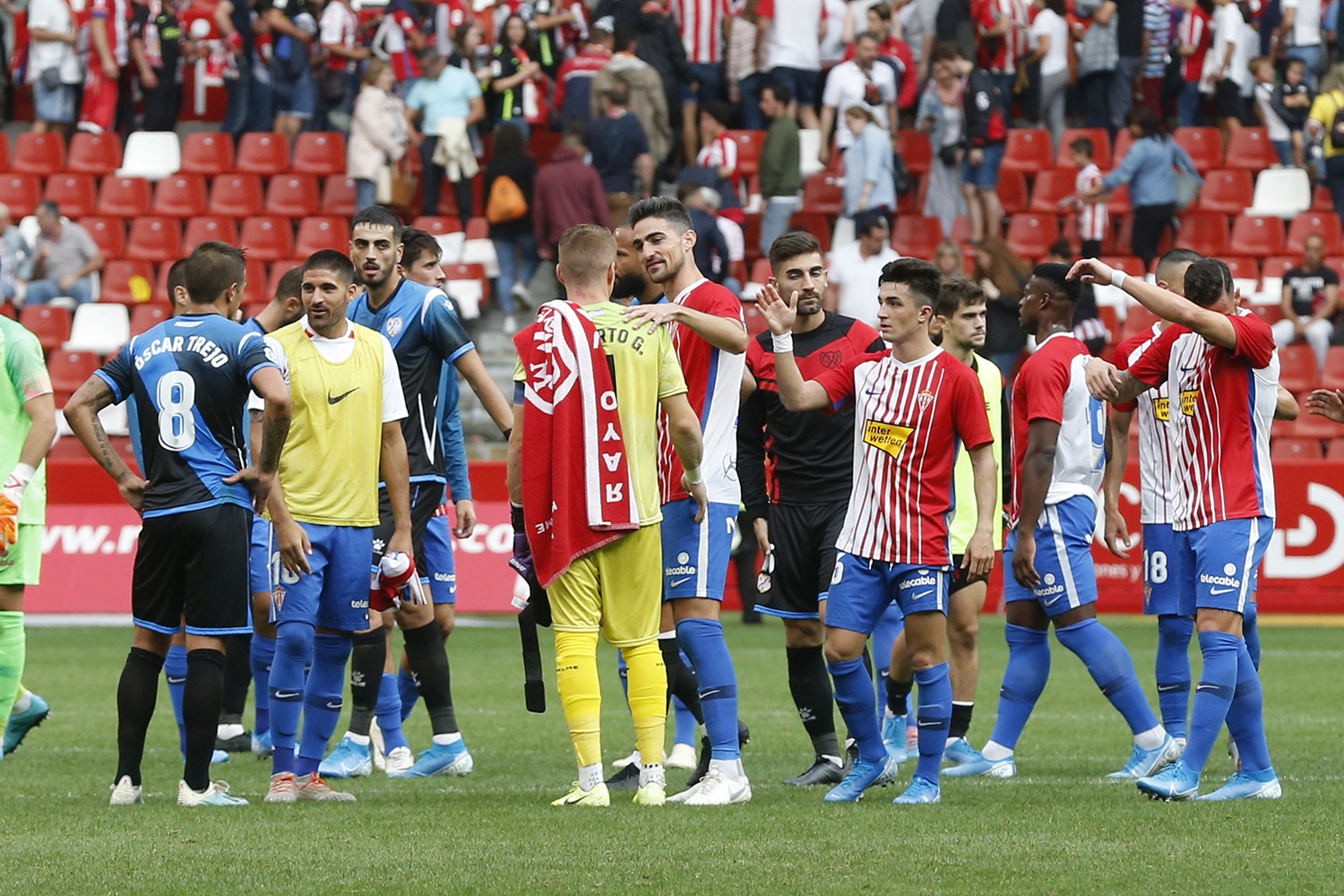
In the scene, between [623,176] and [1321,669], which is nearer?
[1321,669]

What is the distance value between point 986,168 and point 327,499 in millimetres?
14271

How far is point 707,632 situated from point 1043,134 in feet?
51.5

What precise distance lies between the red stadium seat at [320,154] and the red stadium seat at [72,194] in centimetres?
257

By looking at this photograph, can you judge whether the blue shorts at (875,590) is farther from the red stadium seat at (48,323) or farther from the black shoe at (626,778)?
the red stadium seat at (48,323)

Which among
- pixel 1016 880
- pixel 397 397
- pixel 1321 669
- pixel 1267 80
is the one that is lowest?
pixel 1321 669

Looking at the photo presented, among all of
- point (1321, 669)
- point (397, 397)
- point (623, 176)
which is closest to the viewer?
point (397, 397)

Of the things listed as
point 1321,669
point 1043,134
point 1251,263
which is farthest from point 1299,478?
point 1043,134

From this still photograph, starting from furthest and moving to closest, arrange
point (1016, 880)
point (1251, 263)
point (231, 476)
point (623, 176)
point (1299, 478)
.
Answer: point (1251, 263) < point (623, 176) < point (1299, 478) < point (231, 476) < point (1016, 880)

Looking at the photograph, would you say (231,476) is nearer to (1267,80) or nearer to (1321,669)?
(1321,669)

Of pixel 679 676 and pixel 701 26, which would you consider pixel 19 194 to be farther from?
pixel 679 676

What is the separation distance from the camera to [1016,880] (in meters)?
5.45

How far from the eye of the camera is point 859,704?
740cm

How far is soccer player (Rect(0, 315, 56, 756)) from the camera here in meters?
8.31

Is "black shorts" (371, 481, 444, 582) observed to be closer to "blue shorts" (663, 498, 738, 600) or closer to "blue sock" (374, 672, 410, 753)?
"blue sock" (374, 672, 410, 753)
